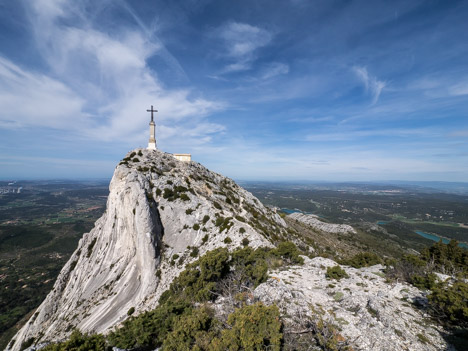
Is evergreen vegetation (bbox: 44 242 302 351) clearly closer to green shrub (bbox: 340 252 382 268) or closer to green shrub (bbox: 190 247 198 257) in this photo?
green shrub (bbox: 190 247 198 257)

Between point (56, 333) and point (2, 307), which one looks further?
point (2, 307)

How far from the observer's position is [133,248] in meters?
32.6

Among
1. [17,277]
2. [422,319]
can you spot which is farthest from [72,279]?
→ [17,277]

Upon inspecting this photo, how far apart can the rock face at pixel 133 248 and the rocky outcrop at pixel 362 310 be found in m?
12.1

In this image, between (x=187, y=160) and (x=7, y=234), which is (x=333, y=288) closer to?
(x=187, y=160)

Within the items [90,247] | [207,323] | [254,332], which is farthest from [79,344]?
[90,247]

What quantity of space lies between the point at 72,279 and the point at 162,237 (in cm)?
Answer: 1901

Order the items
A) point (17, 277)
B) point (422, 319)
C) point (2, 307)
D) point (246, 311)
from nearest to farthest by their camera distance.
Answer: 1. point (246, 311)
2. point (422, 319)
3. point (2, 307)
4. point (17, 277)

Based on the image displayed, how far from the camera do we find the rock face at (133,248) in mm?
26984

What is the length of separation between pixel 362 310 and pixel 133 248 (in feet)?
107

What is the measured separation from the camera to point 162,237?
108 ft

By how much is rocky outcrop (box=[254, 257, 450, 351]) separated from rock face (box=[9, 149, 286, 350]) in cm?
1212

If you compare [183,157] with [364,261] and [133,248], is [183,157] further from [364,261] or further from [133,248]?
[364,261]

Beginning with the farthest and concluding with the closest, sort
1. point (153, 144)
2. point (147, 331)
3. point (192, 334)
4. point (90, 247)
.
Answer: point (153, 144) < point (90, 247) < point (147, 331) < point (192, 334)
